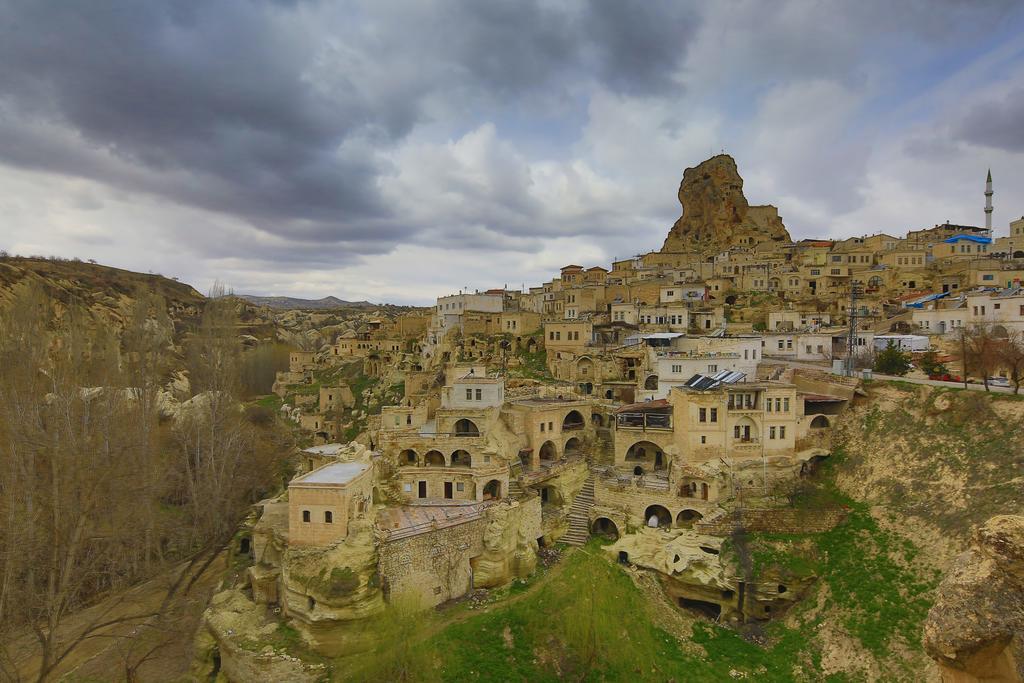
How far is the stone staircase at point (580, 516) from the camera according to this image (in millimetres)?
27984

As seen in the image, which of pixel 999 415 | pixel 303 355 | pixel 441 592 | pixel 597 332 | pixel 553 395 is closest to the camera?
pixel 441 592

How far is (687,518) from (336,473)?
1742 centimetres

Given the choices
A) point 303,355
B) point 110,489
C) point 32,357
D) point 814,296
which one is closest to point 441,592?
point 110,489

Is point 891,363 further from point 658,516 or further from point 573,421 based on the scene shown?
point 573,421

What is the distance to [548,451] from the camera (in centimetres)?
3406

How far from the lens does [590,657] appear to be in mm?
19156

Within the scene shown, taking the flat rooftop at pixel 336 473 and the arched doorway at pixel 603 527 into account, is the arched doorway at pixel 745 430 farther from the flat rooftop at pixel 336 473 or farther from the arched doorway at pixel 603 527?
the flat rooftop at pixel 336 473

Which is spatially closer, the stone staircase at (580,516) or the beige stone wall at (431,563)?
the beige stone wall at (431,563)

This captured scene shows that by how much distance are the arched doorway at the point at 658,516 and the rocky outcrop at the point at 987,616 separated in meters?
23.5

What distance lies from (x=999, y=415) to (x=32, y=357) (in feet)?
155

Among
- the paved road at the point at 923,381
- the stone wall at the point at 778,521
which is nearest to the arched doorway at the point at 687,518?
the stone wall at the point at 778,521

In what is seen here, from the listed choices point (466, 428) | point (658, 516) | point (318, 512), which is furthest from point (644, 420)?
point (318, 512)

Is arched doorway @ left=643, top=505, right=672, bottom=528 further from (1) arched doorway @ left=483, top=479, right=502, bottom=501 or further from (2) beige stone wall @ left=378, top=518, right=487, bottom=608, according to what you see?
(2) beige stone wall @ left=378, top=518, right=487, bottom=608

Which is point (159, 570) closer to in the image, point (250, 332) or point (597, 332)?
point (597, 332)
